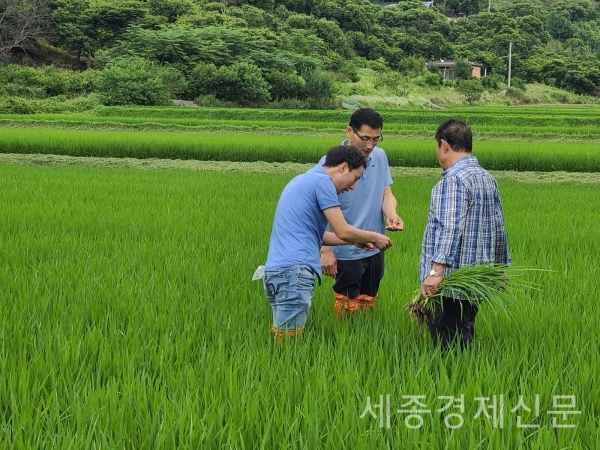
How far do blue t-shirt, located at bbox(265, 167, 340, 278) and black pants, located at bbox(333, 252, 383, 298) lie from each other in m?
0.60

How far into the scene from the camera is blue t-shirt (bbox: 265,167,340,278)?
255 cm

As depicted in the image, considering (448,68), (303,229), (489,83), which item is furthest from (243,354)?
(448,68)

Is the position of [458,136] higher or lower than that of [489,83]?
lower

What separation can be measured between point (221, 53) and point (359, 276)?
3084cm

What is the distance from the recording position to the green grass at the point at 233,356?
1826 millimetres

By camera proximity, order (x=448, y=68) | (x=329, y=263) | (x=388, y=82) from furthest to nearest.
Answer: (x=448, y=68), (x=388, y=82), (x=329, y=263)

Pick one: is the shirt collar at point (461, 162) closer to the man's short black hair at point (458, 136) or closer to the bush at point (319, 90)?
the man's short black hair at point (458, 136)

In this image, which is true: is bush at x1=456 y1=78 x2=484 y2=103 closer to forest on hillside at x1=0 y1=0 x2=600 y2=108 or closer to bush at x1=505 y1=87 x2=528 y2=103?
forest on hillside at x1=0 y1=0 x2=600 y2=108

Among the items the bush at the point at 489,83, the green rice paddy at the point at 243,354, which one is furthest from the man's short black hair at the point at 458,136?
the bush at the point at 489,83

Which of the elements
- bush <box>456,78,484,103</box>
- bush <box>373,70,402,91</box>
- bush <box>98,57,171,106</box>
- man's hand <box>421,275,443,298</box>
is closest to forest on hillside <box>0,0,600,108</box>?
bush <box>98,57,171,106</box>

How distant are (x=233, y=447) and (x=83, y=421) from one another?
50cm

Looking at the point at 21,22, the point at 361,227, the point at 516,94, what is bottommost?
the point at 361,227

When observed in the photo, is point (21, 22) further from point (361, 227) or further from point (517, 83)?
point (361, 227)

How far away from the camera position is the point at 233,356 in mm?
2441
